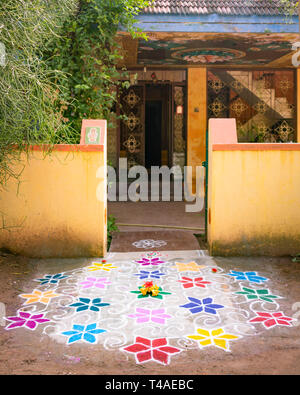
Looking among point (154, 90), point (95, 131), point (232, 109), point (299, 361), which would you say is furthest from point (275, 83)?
point (299, 361)

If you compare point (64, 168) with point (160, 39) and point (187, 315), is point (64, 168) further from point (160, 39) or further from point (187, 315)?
point (160, 39)

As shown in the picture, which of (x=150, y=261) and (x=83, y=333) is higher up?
(x=150, y=261)

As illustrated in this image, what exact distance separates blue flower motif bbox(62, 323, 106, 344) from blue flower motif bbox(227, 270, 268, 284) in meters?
1.81

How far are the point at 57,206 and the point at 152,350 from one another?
8.43ft

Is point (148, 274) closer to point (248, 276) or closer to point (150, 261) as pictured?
point (150, 261)

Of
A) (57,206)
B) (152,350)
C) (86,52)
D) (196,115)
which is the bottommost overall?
(152,350)

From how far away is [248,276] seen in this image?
452 cm

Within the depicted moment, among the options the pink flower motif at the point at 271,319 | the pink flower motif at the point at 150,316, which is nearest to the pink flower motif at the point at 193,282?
the pink flower motif at the point at 150,316

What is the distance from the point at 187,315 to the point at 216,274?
114cm

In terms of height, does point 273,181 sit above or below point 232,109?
below

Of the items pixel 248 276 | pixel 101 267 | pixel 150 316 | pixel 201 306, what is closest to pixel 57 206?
pixel 101 267

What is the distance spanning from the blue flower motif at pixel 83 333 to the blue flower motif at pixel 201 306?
84cm

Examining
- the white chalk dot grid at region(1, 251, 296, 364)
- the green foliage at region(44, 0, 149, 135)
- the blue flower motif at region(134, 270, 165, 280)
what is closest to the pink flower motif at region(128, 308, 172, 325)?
the white chalk dot grid at region(1, 251, 296, 364)

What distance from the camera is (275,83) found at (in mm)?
11172
